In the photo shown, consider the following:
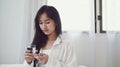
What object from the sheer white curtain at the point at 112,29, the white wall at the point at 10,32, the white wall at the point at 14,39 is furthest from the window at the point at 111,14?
the white wall at the point at 10,32

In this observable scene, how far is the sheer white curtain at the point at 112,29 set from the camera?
212cm

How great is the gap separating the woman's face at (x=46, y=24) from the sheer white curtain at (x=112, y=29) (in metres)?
1.06

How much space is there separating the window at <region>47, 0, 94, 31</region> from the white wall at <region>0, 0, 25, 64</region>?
419 millimetres

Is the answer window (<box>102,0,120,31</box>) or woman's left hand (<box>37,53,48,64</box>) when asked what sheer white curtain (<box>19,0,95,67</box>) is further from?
woman's left hand (<box>37,53,48,64</box>)

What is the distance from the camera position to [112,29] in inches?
84.4

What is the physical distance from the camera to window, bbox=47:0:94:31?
2137 millimetres

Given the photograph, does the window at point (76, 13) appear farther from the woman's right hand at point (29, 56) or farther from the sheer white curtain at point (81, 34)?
the woman's right hand at point (29, 56)

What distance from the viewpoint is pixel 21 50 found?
6.81 feet

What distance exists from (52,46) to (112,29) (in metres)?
1.15

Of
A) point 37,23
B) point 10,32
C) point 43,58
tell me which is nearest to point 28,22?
point 10,32

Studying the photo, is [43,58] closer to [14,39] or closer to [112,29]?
[14,39]

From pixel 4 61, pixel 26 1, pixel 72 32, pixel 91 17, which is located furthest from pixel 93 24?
pixel 4 61

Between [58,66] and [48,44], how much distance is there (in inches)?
8.0

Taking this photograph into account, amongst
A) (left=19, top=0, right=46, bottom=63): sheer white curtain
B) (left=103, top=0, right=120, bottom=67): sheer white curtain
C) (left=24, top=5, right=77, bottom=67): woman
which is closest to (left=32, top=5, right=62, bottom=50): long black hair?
(left=24, top=5, right=77, bottom=67): woman
